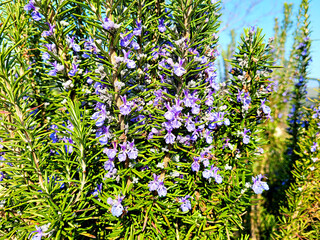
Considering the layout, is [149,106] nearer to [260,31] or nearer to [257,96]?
[257,96]

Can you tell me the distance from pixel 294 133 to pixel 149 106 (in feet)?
6.48

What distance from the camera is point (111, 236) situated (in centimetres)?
92

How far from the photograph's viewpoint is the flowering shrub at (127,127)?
83 centimetres

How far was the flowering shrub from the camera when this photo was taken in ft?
2.74

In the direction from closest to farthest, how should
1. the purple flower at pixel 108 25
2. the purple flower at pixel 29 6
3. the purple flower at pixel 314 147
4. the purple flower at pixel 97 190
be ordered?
the purple flower at pixel 108 25
the purple flower at pixel 29 6
the purple flower at pixel 97 190
the purple flower at pixel 314 147

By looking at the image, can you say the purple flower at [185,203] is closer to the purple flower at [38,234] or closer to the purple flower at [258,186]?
the purple flower at [258,186]

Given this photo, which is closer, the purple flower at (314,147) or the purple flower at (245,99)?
the purple flower at (245,99)

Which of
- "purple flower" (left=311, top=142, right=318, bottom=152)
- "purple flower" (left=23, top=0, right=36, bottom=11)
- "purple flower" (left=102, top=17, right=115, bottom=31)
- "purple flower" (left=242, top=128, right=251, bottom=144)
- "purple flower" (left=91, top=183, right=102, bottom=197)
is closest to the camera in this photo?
"purple flower" (left=102, top=17, right=115, bottom=31)

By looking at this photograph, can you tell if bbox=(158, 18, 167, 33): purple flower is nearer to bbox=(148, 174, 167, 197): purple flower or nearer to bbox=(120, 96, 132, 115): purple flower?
bbox=(120, 96, 132, 115): purple flower

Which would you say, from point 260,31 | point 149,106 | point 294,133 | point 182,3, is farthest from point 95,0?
point 294,133

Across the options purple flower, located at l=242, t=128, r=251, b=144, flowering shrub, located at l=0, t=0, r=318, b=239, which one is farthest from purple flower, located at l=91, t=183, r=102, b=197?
purple flower, located at l=242, t=128, r=251, b=144

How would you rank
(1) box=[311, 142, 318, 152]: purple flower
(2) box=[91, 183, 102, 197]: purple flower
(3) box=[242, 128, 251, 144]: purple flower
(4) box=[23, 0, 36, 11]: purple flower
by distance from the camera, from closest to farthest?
1. (4) box=[23, 0, 36, 11]: purple flower
2. (2) box=[91, 183, 102, 197]: purple flower
3. (3) box=[242, 128, 251, 144]: purple flower
4. (1) box=[311, 142, 318, 152]: purple flower

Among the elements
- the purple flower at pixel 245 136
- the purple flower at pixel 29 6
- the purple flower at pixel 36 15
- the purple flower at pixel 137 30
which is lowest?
the purple flower at pixel 245 136

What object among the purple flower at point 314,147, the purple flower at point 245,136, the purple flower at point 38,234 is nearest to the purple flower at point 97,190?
the purple flower at point 38,234
